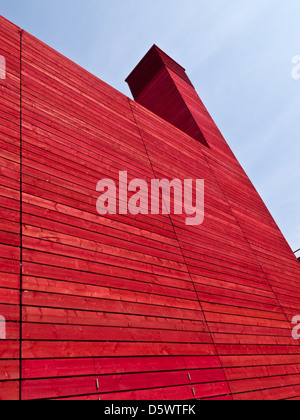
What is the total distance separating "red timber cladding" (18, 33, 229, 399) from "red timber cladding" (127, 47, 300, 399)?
35cm

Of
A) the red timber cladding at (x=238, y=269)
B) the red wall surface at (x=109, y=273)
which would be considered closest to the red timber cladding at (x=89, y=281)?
the red wall surface at (x=109, y=273)

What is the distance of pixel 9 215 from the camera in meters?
2.66

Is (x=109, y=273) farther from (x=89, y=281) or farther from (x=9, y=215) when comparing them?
(x=9, y=215)

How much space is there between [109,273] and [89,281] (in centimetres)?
28

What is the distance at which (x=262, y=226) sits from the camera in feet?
23.1

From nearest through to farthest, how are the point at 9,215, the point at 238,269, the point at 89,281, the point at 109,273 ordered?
the point at 9,215 < the point at 89,281 < the point at 109,273 < the point at 238,269

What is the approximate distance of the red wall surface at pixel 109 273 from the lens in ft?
7.55

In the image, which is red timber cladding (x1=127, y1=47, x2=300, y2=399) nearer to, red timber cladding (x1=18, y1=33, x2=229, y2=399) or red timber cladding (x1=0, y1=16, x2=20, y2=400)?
red timber cladding (x1=18, y1=33, x2=229, y2=399)

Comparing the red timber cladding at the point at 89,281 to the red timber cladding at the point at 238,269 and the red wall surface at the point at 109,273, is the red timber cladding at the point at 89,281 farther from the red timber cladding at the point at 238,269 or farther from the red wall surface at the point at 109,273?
the red timber cladding at the point at 238,269

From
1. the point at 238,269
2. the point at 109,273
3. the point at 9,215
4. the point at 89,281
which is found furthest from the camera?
the point at 238,269

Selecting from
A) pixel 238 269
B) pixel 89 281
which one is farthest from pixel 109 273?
pixel 238 269

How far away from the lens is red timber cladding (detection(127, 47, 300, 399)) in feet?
12.1

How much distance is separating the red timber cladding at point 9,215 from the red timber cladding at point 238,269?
2363mm

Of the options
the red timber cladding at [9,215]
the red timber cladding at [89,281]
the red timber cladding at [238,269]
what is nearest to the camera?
the red timber cladding at [9,215]
